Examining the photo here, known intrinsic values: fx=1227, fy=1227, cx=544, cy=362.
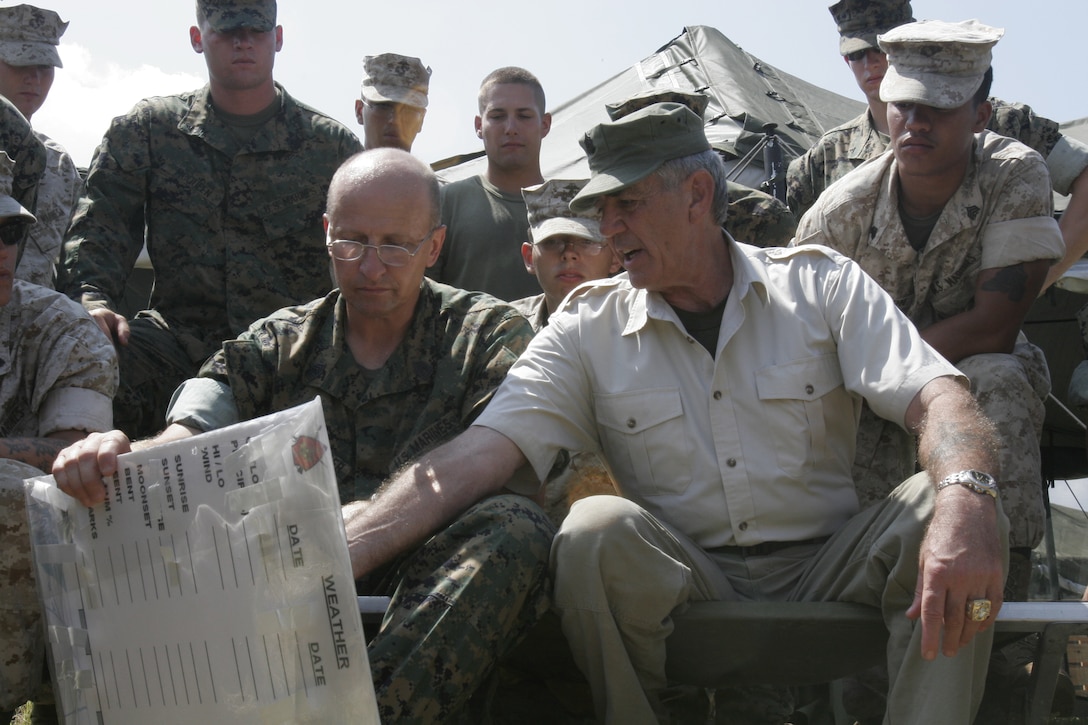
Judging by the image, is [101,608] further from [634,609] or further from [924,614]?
[924,614]

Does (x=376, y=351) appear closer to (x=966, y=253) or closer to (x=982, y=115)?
(x=966, y=253)

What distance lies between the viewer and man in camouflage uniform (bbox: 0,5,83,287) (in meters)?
5.37

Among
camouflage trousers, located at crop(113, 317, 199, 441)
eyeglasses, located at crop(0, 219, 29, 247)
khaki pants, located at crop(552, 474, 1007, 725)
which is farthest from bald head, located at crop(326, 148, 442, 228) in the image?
camouflage trousers, located at crop(113, 317, 199, 441)

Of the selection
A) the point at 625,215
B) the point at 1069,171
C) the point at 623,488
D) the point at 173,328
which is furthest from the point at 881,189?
the point at 173,328

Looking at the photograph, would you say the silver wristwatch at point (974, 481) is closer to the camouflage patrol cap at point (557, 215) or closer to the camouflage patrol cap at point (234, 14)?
the camouflage patrol cap at point (557, 215)

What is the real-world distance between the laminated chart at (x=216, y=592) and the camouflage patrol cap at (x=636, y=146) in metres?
1.25

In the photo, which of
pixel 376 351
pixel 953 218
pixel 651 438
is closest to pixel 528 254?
pixel 376 351

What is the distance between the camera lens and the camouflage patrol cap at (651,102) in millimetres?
3850

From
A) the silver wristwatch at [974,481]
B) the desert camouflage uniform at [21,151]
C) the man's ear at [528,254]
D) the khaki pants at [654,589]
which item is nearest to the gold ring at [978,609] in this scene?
Result: the khaki pants at [654,589]

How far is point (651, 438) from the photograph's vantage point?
127 inches

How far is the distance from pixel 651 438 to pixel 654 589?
0.54 meters

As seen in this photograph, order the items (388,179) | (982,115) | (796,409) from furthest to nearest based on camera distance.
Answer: (982,115) < (388,179) < (796,409)

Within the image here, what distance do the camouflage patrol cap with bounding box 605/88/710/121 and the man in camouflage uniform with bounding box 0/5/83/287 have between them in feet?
8.37

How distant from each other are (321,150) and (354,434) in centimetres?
197
